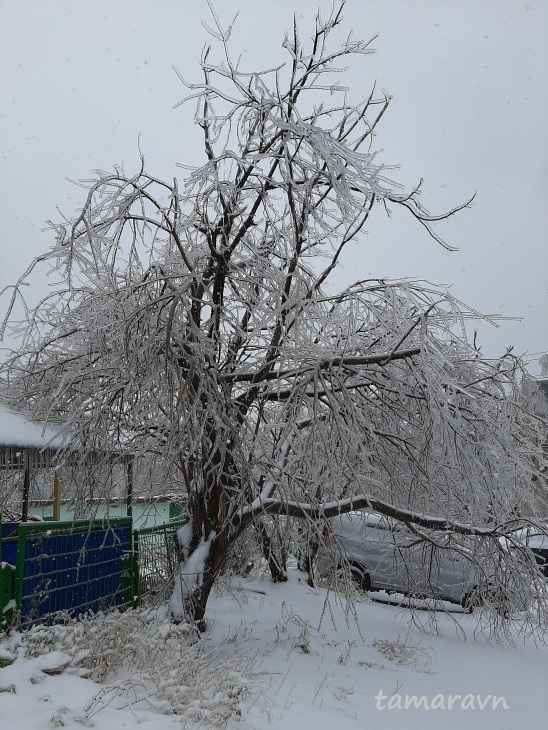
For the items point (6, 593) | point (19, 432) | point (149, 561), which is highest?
point (19, 432)

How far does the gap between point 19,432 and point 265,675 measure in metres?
3.78

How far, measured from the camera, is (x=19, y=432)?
22.9 feet

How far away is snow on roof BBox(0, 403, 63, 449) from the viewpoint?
6.74 m

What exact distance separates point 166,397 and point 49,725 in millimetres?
2752

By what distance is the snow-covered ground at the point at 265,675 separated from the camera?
397cm

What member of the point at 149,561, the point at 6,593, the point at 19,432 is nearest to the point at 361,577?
the point at 149,561

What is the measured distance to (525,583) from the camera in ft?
22.7

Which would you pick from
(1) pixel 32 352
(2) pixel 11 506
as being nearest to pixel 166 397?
(1) pixel 32 352

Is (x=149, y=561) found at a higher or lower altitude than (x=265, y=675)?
higher

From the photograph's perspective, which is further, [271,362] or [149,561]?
[149,561]

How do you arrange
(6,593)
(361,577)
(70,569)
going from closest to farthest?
1. (6,593)
2. (70,569)
3. (361,577)

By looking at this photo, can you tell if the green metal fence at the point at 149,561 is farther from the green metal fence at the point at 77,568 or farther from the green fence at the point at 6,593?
the green fence at the point at 6,593

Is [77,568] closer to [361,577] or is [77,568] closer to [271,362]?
[271,362]

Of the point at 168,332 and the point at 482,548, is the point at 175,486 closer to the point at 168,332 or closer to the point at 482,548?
the point at 482,548
